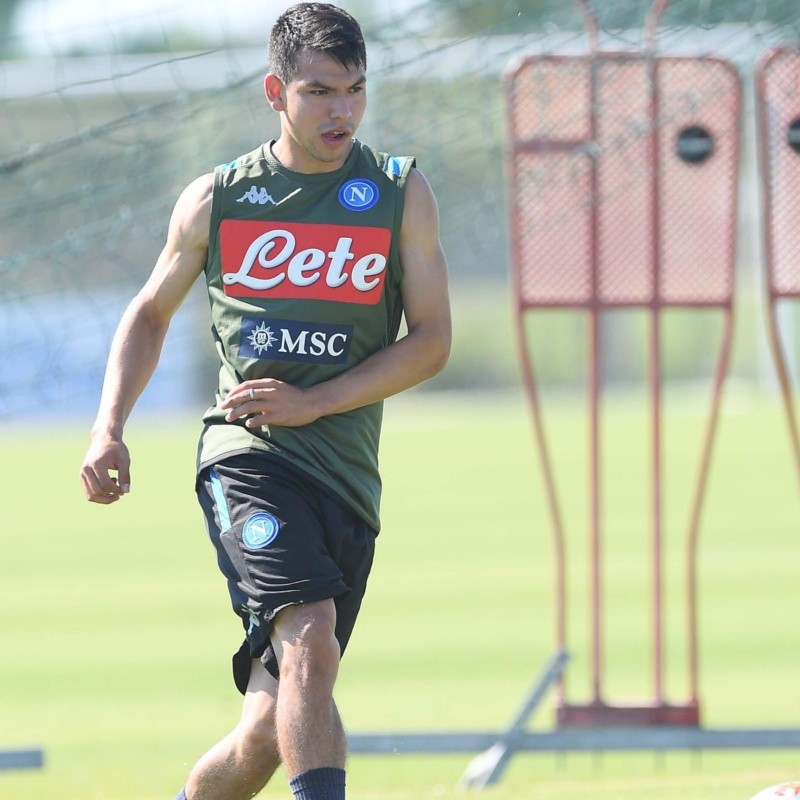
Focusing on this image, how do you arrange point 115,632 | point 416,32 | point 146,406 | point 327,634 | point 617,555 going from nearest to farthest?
point 327,634 < point 416,32 < point 115,632 < point 617,555 < point 146,406

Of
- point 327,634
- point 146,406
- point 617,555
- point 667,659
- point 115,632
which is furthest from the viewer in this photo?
point 146,406

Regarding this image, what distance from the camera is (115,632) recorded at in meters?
10.8

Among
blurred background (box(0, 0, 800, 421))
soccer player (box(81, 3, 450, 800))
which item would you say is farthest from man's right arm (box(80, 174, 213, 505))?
blurred background (box(0, 0, 800, 421))

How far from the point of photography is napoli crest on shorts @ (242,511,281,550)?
3.96m

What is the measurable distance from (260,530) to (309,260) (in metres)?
0.68

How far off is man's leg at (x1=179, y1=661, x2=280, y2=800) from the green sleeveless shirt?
0.50m

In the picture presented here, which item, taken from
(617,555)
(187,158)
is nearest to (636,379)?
(617,555)

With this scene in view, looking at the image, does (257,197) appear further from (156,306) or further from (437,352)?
(437,352)

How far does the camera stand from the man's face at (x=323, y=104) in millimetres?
4043

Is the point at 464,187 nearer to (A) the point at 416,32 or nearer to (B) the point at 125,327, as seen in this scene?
(A) the point at 416,32

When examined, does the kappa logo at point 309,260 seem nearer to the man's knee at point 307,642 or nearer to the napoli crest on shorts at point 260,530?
the napoli crest on shorts at point 260,530

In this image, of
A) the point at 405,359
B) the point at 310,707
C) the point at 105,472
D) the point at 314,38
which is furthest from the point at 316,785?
the point at 314,38

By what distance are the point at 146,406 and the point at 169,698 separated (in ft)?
81.0

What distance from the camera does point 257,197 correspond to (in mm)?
4188
